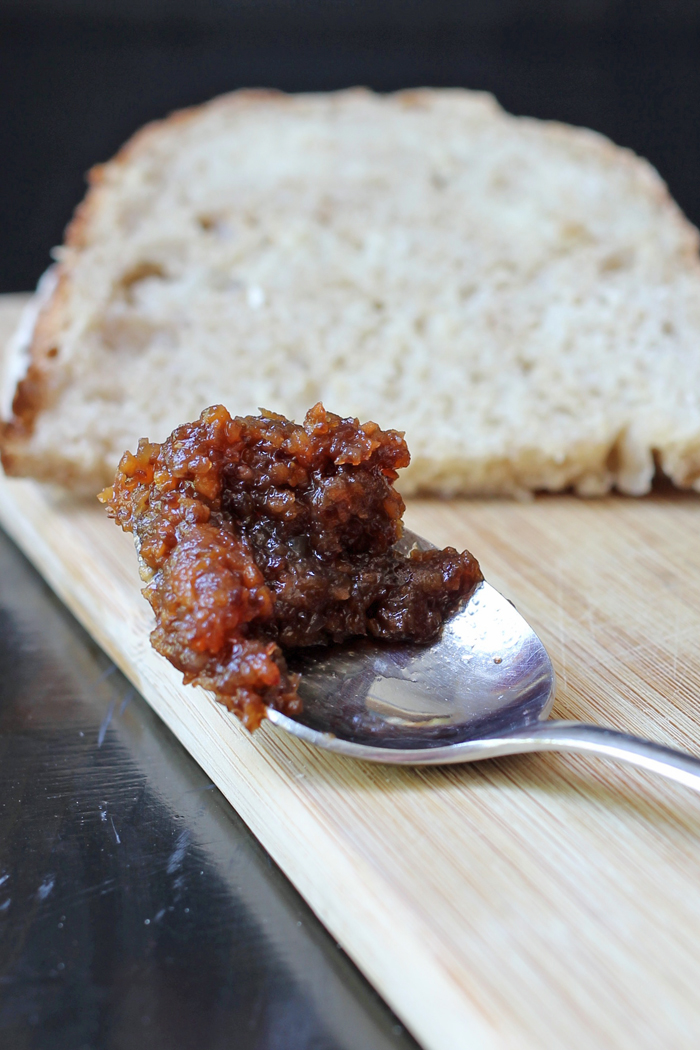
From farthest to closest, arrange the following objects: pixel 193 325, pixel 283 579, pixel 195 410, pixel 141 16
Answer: pixel 141 16, pixel 193 325, pixel 195 410, pixel 283 579

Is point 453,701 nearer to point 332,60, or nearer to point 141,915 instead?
point 141,915

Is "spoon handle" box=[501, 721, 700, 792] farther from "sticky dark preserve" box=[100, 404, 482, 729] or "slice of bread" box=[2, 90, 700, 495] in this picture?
"slice of bread" box=[2, 90, 700, 495]

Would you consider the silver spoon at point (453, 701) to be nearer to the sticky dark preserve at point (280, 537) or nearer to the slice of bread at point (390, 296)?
the sticky dark preserve at point (280, 537)

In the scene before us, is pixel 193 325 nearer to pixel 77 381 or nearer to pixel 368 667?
pixel 77 381

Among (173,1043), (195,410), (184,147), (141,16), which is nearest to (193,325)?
(195,410)

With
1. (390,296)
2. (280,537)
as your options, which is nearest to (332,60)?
(390,296)
